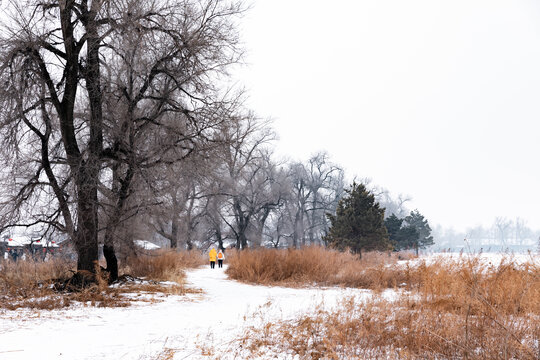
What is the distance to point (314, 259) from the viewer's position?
1284cm

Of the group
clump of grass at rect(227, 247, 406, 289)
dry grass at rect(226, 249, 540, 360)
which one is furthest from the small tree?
dry grass at rect(226, 249, 540, 360)

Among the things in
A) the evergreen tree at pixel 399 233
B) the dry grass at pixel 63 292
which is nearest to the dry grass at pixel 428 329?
the dry grass at pixel 63 292

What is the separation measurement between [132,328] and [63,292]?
12.5 feet

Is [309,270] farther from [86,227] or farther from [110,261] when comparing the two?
[86,227]

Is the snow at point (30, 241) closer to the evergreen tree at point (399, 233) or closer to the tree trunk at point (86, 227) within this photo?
the tree trunk at point (86, 227)

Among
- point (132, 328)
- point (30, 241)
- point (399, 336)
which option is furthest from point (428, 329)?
point (30, 241)

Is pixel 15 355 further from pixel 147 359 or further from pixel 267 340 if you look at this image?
pixel 267 340

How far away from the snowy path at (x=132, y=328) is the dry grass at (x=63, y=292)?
58 cm

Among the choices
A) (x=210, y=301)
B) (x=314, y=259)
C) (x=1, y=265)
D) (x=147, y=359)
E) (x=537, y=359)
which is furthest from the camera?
(x=314, y=259)

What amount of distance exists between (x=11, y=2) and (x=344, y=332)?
955cm

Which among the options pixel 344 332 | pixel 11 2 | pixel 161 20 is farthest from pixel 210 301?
pixel 11 2

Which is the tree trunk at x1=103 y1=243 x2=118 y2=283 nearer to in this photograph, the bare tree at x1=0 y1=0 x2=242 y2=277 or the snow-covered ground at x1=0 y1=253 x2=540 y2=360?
the bare tree at x1=0 y1=0 x2=242 y2=277

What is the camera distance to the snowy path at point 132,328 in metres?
4.63

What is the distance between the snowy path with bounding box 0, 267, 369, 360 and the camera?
4.63 meters
